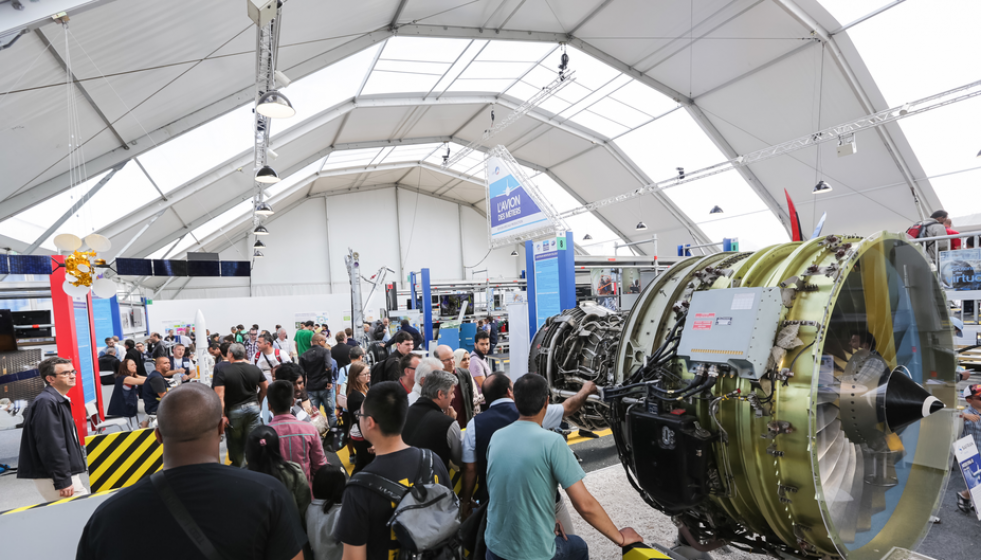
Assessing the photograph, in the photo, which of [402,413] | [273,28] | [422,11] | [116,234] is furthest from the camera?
[116,234]

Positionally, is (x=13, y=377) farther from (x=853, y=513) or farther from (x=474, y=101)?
(x=474, y=101)

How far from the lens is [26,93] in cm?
582

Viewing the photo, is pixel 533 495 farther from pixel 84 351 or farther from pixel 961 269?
pixel 84 351

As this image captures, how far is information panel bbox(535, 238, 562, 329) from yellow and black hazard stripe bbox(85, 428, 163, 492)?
169 inches

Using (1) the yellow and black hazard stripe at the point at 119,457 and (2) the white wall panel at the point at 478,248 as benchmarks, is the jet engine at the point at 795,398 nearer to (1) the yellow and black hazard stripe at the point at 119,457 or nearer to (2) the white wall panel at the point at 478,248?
(1) the yellow and black hazard stripe at the point at 119,457

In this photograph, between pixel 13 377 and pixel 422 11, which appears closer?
pixel 13 377

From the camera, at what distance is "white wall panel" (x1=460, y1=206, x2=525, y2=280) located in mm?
26938

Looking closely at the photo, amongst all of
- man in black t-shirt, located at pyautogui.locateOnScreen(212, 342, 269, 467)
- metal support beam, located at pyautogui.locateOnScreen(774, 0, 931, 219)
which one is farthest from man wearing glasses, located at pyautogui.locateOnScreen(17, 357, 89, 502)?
metal support beam, located at pyautogui.locateOnScreen(774, 0, 931, 219)

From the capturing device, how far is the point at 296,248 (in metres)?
23.3

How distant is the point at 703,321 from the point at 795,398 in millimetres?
502

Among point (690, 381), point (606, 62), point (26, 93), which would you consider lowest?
point (690, 381)

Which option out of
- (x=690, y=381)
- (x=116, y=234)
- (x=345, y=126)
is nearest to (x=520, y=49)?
(x=345, y=126)

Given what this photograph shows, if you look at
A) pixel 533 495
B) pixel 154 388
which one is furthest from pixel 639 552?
pixel 154 388

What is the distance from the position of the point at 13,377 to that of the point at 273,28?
21.9ft
